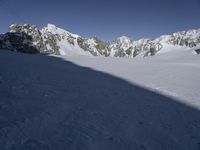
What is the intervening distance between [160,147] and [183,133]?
49.8 inches

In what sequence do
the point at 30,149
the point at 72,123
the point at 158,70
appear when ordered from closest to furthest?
the point at 30,149, the point at 72,123, the point at 158,70

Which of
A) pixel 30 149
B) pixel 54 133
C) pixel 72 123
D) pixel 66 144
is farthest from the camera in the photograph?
pixel 72 123

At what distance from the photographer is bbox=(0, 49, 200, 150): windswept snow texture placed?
634cm

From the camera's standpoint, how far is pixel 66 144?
6.09m

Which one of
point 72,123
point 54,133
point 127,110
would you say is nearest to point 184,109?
point 127,110

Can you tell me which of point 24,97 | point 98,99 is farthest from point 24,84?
point 98,99

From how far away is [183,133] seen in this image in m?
7.63

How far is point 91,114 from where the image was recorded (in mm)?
8078

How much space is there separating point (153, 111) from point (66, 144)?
152 inches

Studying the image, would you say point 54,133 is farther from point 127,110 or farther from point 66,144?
point 127,110

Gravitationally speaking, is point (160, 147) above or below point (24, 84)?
below

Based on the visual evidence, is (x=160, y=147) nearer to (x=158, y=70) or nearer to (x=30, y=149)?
(x=30, y=149)

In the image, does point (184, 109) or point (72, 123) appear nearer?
point (72, 123)

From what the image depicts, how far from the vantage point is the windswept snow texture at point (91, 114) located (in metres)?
6.34
